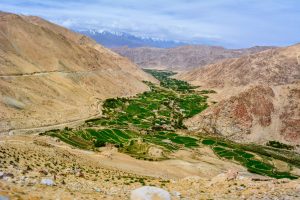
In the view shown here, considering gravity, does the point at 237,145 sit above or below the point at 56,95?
below

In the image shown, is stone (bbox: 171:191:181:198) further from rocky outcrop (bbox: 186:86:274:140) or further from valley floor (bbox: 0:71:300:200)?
rocky outcrop (bbox: 186:86:274:140)

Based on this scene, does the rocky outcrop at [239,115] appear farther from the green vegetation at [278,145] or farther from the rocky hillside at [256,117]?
the green vegetation at [278,145]

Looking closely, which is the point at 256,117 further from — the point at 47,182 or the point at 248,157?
the point at 47,182

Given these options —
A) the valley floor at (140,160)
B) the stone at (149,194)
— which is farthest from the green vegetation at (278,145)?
the stone at (149,194)

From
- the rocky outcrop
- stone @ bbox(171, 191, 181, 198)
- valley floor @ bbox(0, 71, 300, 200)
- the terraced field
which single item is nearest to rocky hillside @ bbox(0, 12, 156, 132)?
valley floor @ bbox(0, 71, 300, 200)

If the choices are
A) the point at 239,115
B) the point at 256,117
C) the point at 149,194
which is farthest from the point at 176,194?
the point at 256,117

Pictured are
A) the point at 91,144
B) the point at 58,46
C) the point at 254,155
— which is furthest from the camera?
the point at 58,46

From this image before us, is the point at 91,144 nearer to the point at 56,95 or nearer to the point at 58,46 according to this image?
the point at 56,95

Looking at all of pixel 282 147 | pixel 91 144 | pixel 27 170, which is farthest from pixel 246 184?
pixel 282 147
